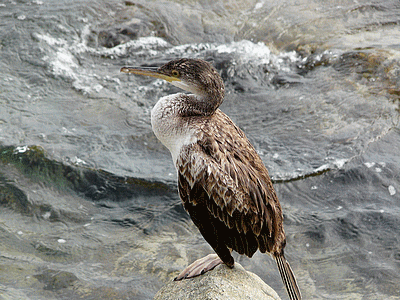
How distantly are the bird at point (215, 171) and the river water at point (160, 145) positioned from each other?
1.47 meters

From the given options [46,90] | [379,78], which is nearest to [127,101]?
[46,90]

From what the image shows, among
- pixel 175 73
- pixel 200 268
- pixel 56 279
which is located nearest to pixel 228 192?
pixel 200 268

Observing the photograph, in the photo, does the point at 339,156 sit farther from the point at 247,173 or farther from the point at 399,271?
the point at 247,173

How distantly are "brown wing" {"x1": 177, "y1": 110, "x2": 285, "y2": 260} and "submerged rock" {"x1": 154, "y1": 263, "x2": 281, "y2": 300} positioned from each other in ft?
0.94

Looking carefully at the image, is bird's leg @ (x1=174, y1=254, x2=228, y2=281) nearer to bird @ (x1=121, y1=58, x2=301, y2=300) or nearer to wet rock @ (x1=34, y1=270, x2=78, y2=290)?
bird @ (x1=121, y1=58, x2=301, y2=300)

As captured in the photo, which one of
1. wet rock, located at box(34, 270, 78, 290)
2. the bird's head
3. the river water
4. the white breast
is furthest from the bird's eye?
wet rock, located at box(34, 270, 78, 290)

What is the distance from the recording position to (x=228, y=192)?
13.3 ft

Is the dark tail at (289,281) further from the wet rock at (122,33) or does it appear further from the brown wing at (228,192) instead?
the wet rock at (122,33)

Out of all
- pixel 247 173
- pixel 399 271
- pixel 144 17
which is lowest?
pixel 399 271

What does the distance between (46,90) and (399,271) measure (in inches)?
236

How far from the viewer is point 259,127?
7.69 m

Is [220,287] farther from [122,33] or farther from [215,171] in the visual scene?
[122,33]

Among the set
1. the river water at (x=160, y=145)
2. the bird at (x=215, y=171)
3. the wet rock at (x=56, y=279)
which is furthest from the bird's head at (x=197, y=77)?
the wet rock at (x=56, y=279)

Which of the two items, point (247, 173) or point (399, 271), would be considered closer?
point (247, 173)
